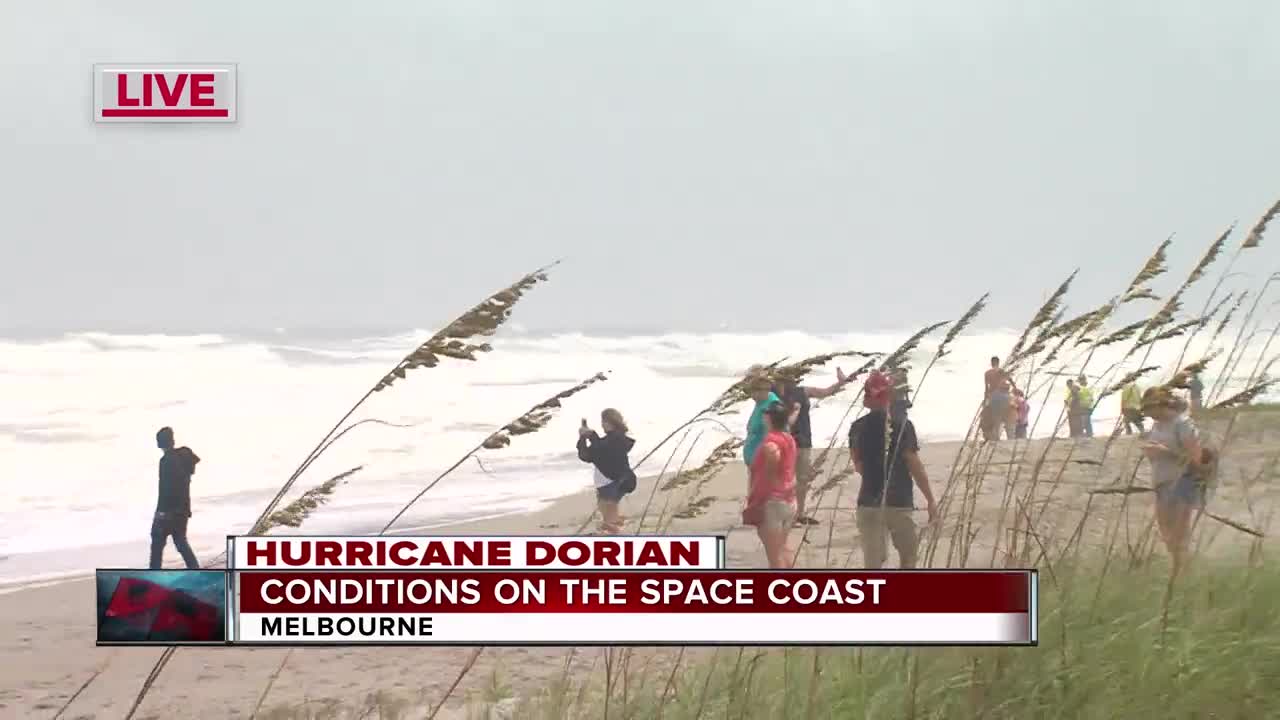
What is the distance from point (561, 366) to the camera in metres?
40.3

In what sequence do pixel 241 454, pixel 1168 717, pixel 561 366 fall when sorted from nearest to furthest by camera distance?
pixel 1168 717 < pixel 241 454 < pixel 561 366

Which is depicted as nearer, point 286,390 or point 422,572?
point 422,572

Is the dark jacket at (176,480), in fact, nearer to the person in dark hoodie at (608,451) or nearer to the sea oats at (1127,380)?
the person in dark hoodie at (608,451)

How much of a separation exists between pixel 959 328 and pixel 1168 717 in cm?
115

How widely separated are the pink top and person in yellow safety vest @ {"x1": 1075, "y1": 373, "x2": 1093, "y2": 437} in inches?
54.9

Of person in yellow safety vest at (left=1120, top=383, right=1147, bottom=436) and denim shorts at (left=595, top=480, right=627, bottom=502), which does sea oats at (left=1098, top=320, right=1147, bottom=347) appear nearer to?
person in yellow safety vest at (left=1120, top=383, right=1147, bottom=436)

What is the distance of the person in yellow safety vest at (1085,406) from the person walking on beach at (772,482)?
1274mm

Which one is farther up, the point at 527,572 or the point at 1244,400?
the point at 1244,400

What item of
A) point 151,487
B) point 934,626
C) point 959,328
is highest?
point 959,328

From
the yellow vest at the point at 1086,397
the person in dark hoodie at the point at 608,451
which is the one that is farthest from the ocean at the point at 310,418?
the person in dark hoodie at the point at 608,451

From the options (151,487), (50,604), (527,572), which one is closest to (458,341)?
(527,572)

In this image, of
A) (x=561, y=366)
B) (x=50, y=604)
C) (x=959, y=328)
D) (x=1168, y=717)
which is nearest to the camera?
(x=1168, y=717)

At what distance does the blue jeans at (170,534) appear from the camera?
692 centimetres

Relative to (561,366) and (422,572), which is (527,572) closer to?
(422,572)
